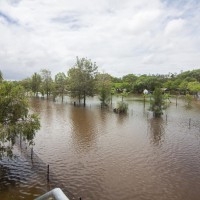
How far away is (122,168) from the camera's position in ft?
63.9

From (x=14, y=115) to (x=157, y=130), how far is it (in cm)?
2200

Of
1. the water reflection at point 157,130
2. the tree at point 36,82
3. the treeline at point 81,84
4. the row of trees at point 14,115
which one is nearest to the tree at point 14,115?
the row of trees at point 14,115

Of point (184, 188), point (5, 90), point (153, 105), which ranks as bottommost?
point (184, 188)

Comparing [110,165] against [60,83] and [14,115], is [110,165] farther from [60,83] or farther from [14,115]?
[60,83]

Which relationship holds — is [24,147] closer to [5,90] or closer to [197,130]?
[5,90]

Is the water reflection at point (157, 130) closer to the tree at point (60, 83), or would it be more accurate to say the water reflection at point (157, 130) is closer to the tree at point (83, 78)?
the tree at point (83, 78)

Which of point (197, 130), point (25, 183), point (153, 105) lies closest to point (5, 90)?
point (25, 183)

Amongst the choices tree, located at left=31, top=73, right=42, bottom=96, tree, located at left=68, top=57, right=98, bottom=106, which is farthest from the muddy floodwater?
tree, located at left=31, top=73, right=42, bottom=96

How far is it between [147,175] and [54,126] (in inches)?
772

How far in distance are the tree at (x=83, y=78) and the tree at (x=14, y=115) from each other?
4233 cm

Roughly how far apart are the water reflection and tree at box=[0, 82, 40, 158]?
15024 mm

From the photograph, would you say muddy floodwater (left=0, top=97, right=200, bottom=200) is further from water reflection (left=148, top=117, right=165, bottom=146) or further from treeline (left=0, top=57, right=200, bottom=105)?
treeline (left=0, top=57, right=200, bottom=105)

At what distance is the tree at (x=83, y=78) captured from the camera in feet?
195

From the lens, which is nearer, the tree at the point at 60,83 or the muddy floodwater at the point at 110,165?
the muddy floodwater at the point at 110,165
